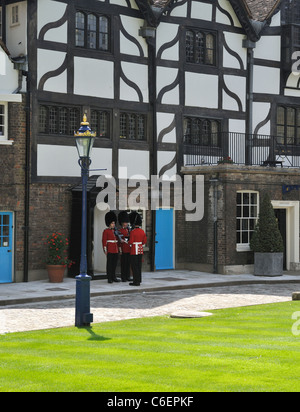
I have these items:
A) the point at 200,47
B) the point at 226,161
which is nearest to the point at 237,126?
the point at 226,161

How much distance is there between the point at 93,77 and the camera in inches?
983

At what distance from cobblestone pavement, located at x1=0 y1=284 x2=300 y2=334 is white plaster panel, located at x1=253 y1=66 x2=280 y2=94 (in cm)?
873

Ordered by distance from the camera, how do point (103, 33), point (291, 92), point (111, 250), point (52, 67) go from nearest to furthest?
1. point (111, 250)
2. point (52, 67)
3. point (103, 33)
4. point (291, 92)

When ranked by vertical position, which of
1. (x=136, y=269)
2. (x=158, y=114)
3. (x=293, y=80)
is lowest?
(x=136, y=269)

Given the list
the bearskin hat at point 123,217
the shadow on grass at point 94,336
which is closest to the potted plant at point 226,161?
the bearskin hat at point 123,217

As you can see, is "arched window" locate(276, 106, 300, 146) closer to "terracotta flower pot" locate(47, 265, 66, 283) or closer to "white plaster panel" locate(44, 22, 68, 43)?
"white plaster panel" locate(44, 22, 68, 43)

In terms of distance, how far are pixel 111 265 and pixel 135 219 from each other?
1.76 metres

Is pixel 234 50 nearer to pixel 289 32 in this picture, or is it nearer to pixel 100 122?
pixel 289 32

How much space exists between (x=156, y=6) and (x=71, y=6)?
3.19m

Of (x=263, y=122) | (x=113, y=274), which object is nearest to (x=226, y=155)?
(x=263, y=122)

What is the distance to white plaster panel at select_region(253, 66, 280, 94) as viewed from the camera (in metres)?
29.1

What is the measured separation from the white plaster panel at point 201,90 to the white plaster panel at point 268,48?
2.30m

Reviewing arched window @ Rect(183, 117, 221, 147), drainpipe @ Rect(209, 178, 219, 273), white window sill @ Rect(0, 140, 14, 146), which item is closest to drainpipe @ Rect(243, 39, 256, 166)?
arched window @ Rect(183, 117, 221, 147)

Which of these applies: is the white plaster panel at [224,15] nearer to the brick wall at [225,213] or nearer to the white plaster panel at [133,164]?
the brick wall at [225,213]
